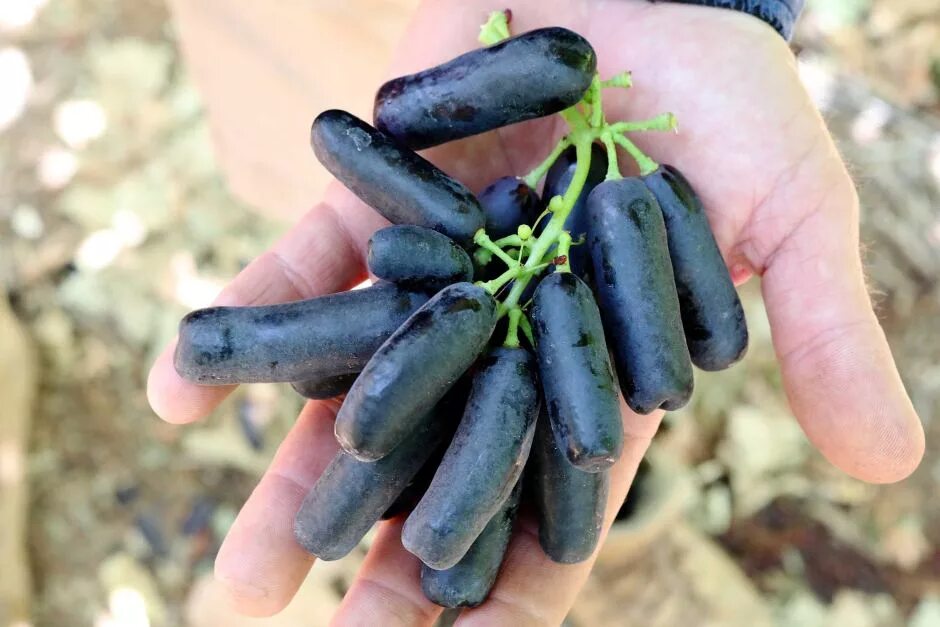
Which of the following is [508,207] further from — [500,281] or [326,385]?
[326,385]

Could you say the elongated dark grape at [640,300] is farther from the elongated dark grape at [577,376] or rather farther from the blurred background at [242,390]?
the blurred background at [242,390]

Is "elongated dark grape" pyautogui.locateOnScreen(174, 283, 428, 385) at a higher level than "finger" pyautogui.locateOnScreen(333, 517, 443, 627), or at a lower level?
higher

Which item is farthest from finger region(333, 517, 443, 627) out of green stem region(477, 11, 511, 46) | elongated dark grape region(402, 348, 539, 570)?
green stem region(477, 11, 511, 46)

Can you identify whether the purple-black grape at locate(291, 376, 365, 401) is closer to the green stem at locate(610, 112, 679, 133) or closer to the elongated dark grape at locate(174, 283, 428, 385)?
the elongated dark grape at locate(174, 283, 428, 385)

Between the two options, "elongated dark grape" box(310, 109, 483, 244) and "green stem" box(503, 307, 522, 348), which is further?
"elongated dark grape" box(310, 109, 483, 244)

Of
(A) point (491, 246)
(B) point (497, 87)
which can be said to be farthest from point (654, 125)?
(A) point (491, 246)

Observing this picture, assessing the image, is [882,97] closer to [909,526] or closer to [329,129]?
[909,526]

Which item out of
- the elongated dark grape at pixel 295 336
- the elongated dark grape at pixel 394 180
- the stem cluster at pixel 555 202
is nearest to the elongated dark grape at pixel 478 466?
the stem cluster at pixel 555 202
